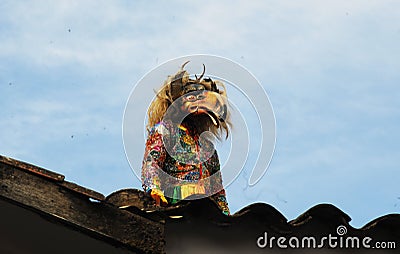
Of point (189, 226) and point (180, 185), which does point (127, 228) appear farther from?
point (180, 185)

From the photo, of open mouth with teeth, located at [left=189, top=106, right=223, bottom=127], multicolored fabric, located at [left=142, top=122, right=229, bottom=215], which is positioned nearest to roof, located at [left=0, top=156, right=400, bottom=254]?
multicolored fabric, located at [left=142, top=122, right=229, bottom=215]

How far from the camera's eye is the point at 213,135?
15.7 feet

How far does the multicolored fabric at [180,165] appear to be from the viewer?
4367mm

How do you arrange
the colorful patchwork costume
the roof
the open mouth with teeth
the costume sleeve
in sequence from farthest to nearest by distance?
the open mouth with teeth, the colorful patchwork costume, the costume sleeve, the roof

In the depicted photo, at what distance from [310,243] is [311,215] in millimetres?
185

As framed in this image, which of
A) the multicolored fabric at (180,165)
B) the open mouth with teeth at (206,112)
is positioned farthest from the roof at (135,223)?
the open mouth with teeth at (206,112)

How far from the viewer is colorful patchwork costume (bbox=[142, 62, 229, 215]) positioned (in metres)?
4.41

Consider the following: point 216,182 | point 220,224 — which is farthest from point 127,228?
point 216,182

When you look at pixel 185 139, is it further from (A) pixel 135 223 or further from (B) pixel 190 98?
(A) pixel 135 223

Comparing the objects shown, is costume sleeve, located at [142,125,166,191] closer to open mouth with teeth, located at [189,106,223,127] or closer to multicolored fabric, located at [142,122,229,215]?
multicolored fabric, located at [142,122,229,215]

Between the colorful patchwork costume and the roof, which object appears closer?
the roof

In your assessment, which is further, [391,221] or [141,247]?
[391,221]

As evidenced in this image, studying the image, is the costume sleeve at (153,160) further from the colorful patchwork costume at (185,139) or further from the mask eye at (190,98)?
the mask eye at (190,98)

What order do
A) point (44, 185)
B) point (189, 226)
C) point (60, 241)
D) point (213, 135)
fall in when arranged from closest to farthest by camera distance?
1. point (44, 185)
2. point (60, 241)
3. point (189, 226)
4. point (213, 135)
